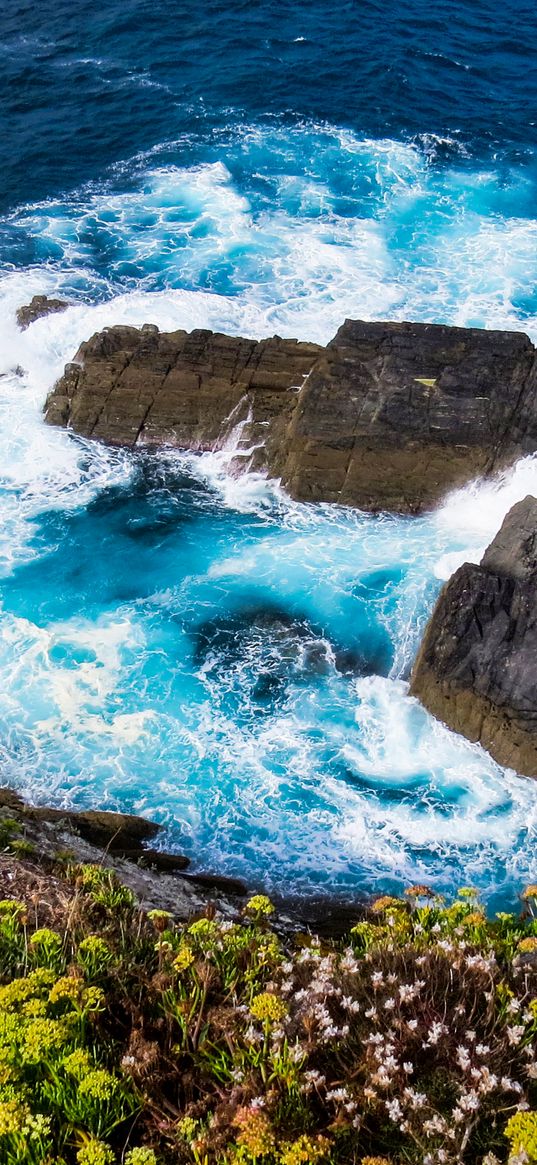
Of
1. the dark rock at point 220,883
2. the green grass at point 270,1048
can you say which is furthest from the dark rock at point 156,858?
the green grass at point 270,1048

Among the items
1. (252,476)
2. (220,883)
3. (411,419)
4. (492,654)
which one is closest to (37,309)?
(252,476)

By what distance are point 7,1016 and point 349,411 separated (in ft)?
63.6

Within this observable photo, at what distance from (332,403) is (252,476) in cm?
276

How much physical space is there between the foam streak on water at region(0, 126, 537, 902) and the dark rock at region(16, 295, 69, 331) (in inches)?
17.2

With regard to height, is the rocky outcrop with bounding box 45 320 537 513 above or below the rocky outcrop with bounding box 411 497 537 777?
above

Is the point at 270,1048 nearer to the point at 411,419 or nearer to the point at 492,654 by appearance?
the point at 492,654

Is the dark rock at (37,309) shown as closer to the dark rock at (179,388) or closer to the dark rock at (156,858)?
the dark rock at (179,388)

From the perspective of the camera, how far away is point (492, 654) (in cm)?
1870

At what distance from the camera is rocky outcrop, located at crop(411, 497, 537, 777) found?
1822 centimetres

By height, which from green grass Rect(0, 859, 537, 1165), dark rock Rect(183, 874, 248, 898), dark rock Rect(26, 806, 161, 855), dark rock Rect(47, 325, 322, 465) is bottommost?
dark rock Rect(183, 874, 248, 898)

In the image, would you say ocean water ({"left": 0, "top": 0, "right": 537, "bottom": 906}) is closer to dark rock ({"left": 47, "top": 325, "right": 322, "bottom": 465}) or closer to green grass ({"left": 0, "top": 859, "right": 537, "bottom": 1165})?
dark rock ({"left": 47, "top": 325, "right": 322, "bottom": 465})

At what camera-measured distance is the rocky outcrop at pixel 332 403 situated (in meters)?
23.6

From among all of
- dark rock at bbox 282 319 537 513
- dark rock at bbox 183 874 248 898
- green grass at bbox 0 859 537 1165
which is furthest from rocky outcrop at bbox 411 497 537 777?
green grass at bbox 0 859 537 1165

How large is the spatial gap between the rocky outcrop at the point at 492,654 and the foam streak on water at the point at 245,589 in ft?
1.58
